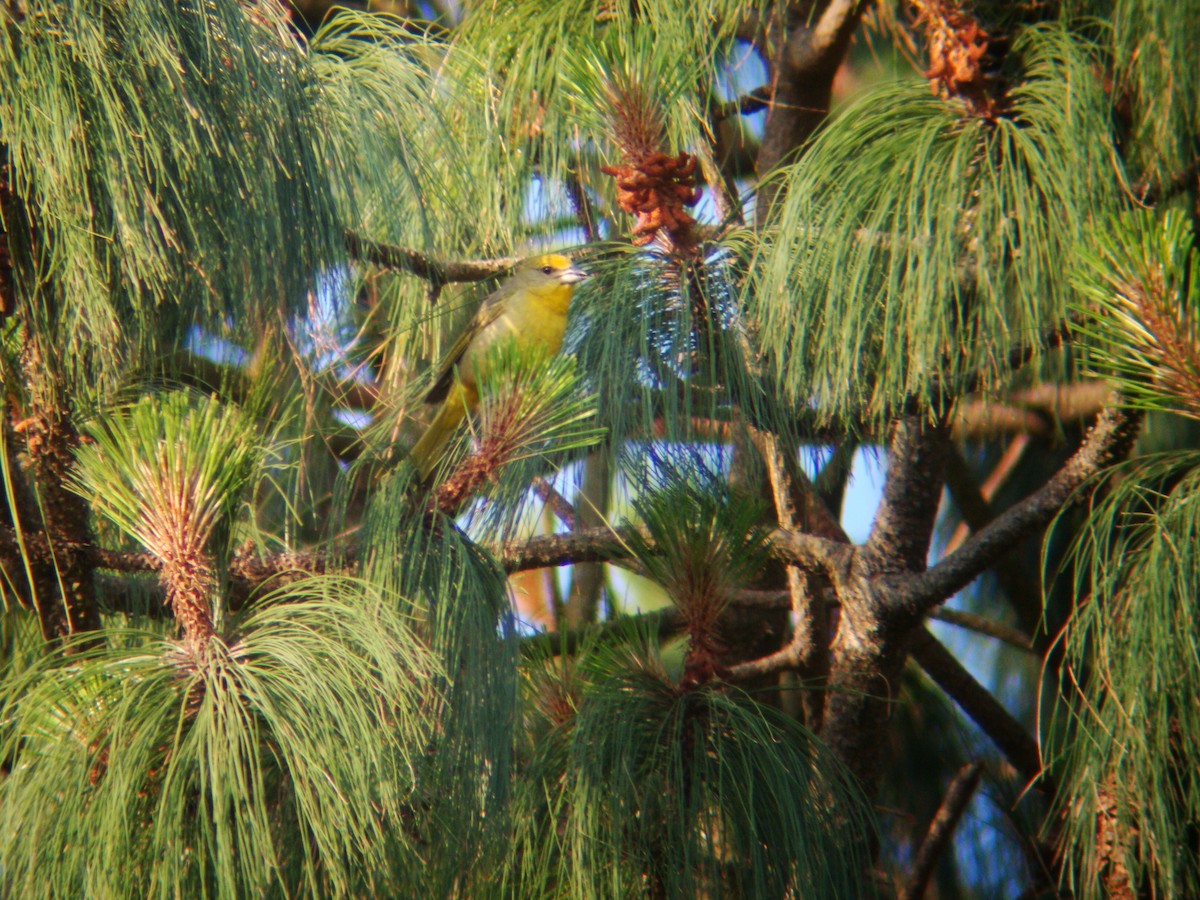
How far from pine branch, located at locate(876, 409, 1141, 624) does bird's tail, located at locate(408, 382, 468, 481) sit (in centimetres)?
82

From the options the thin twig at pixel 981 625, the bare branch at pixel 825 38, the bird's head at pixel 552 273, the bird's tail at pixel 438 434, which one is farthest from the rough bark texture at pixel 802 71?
the thin twig at pixel 981 625

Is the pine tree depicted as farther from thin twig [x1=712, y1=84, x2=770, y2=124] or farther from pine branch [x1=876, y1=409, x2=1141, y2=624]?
thin twig [x1=712, y1=84, x2=770, y2=124]

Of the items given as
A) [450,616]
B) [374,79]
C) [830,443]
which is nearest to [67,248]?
[450,616]

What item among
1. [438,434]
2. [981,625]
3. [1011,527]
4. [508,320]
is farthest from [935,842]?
[508,320]

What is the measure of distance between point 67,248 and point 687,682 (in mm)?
1052

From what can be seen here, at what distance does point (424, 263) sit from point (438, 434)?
300 millimetres

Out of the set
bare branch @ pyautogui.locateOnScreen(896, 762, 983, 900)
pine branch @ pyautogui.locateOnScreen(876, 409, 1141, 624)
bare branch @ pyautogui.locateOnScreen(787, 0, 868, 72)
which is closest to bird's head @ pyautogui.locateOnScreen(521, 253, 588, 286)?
bare branch @ pyautogui.locateOnScreen(787, 0, 868, 72)

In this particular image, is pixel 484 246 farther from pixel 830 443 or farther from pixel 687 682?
pixel 687 682

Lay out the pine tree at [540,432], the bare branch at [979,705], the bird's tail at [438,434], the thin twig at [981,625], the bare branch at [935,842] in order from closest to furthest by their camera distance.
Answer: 1. the pine tree at [540,432]
2. the bird's tail at [438,434]
3. the bare branch at [935,842]
4. the bare branch at [979,705]
5. the thin twig at [981,625]

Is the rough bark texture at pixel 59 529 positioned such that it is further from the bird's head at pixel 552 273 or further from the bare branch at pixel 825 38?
the bare branch at pixel 825 38

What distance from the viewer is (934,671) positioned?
2.86 meters

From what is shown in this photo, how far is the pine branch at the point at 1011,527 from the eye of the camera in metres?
1.55

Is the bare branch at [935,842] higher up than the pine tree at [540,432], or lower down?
lower down

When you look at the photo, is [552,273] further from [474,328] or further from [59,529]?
[59,529]
